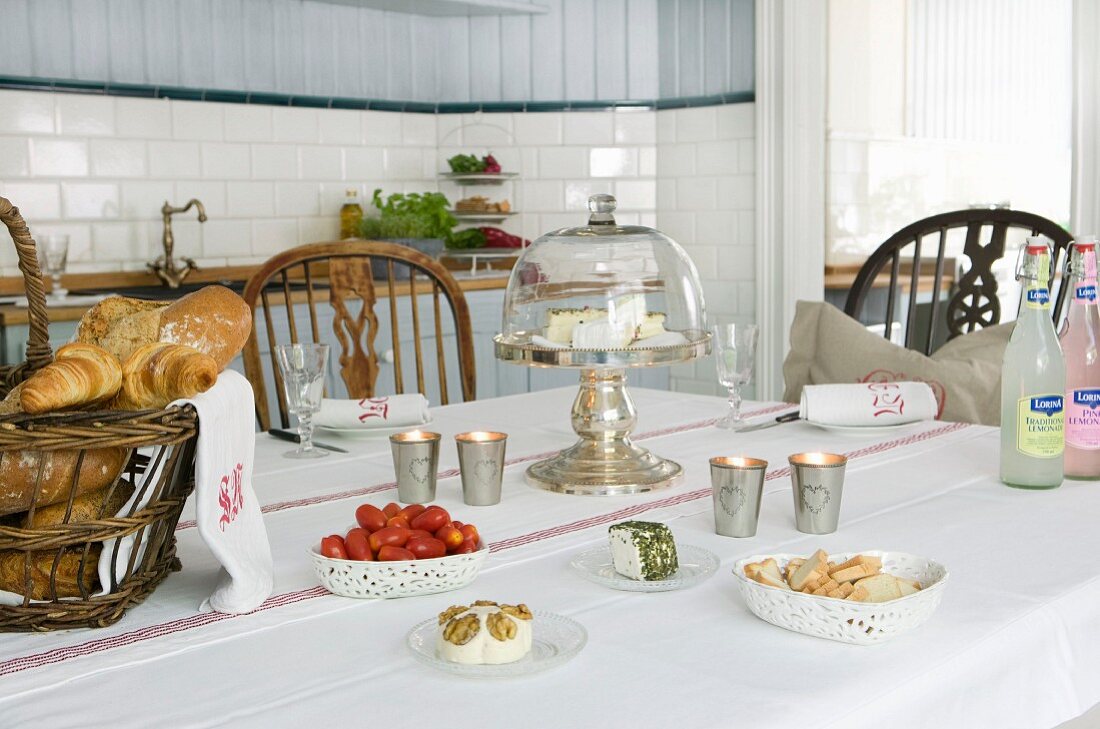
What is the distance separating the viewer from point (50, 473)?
0.83 m

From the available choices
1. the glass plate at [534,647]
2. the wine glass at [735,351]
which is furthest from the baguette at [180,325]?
the wine glass at [735,351]

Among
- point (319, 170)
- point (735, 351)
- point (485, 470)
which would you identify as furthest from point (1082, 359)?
point (319, 170)

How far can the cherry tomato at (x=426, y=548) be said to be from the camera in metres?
0.94

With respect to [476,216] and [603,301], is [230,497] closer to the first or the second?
[603,301]

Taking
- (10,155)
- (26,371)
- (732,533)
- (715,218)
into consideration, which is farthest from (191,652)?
(715,218)

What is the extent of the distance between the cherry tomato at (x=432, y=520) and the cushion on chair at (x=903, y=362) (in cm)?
114

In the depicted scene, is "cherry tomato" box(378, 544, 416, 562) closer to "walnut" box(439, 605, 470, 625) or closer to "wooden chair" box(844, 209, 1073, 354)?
"walnut" box(439, 605, 470, 625)

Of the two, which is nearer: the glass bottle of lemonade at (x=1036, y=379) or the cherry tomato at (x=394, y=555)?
the cherry tomato at (x=394, y=555)

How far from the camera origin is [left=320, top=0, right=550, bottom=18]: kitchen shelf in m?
3.84

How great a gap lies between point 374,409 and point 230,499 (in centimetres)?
76

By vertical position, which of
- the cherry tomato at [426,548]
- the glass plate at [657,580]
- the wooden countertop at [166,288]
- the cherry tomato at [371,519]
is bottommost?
the glass plate at [657,580]

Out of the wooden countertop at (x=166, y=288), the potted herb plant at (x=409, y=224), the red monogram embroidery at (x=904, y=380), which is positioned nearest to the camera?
the red monogram embroidery at (x=904, y=380)

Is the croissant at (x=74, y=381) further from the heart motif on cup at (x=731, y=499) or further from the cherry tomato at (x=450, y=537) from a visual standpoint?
the heart motif on cup at (x=731, y=499)

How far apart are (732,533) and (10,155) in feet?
8.90
